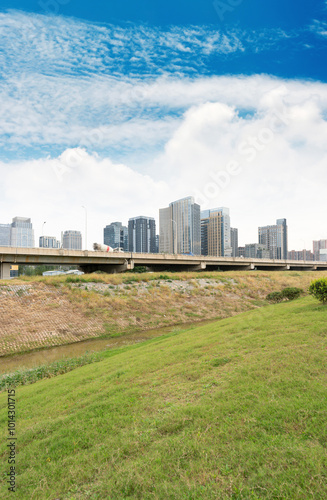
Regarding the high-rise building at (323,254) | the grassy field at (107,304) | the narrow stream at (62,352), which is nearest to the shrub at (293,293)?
the grassy field at (107,304)

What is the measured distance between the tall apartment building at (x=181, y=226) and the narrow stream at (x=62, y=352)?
218 ft

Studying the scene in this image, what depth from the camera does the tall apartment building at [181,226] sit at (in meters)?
98.3

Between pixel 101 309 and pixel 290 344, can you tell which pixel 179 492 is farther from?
pixel 101 309

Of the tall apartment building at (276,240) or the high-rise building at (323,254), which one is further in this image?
the high-rise building at (323,254)

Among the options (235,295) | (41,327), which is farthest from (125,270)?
(41,327)

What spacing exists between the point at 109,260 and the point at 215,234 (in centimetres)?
8164

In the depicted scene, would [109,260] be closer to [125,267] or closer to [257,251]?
[125,267]

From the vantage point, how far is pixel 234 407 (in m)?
5.88

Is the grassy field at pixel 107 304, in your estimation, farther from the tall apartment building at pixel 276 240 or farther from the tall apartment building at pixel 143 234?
the tall apartment building at pixel 276 240

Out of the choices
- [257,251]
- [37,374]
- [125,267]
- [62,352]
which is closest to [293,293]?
[62,352]

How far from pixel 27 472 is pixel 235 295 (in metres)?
40.9

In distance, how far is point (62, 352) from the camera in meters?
23.0

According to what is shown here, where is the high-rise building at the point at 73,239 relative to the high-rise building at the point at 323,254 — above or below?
above

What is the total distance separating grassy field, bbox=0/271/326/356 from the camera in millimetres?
26766
